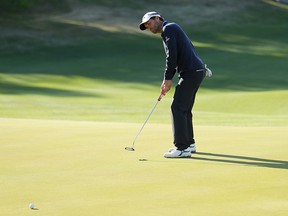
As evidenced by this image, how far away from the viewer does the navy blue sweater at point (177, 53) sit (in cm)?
974

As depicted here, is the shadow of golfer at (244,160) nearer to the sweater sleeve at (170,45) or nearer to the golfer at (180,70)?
the golfer at (180,70)

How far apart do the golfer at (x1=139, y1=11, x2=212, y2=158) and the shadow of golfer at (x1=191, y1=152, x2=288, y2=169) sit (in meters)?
0.49

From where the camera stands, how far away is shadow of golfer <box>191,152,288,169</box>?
327 inches

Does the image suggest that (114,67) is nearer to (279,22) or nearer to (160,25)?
(279,22)

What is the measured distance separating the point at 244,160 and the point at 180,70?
5.89ft

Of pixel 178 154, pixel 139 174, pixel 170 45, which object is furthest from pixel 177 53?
pixel 139 174

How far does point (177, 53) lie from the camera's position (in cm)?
987

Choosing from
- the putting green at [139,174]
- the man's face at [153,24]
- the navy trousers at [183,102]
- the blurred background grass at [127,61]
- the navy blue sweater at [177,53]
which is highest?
the blurred background grass at [127,61]

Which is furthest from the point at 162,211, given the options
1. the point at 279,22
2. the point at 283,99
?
the point at 279,22

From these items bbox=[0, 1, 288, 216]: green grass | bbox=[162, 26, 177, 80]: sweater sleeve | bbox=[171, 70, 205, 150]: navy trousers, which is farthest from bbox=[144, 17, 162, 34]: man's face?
bbox=[0, 1, 288, 216]: green grass

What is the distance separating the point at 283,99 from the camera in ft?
83.5

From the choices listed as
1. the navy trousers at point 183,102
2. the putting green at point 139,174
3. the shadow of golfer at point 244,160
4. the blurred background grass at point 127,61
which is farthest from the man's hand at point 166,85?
the blurred background grass at point 127,61

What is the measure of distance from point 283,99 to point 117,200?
1961 cm

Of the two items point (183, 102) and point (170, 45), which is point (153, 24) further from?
point (183, 102)
